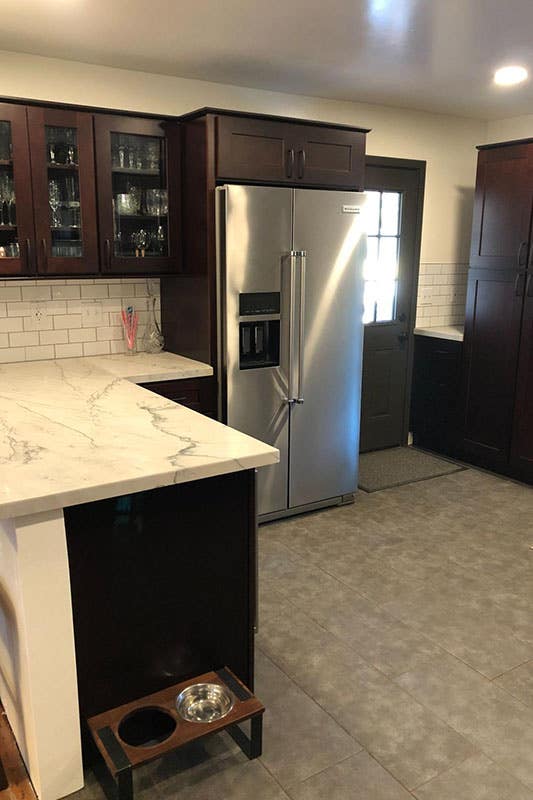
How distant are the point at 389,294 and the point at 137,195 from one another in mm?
2126

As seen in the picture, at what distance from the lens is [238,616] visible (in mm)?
2127

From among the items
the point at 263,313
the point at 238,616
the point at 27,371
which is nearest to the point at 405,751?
the point at 238,616

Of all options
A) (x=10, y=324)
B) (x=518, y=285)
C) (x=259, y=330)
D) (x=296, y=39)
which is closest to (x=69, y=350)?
(x=10, y=324)

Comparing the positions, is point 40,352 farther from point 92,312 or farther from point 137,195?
point 137,195

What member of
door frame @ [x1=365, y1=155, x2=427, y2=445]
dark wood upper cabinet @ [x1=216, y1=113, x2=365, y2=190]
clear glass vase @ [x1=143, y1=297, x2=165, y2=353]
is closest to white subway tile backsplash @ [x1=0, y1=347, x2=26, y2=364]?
clear glass vase @ [x1=143, y1=297, x2=165, y2=353]

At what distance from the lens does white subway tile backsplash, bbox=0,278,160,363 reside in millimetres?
3463

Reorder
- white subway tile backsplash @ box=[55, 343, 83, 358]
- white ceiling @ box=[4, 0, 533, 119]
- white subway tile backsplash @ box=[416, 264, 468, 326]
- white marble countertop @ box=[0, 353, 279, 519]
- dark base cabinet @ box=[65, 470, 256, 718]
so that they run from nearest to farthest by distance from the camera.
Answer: white marble countertop @ box=[0, 353, 279, 519]
dark base cabinet @ box=[65, 470, 256, 718]
white ceiling @ box=[4, 0, 533, 119]
white subway tile backsplash @ box=[55, 343, 83, 358]
white subway tile backsplash @ box=[416, 264, 468, 326]

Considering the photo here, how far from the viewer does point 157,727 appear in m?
2.03

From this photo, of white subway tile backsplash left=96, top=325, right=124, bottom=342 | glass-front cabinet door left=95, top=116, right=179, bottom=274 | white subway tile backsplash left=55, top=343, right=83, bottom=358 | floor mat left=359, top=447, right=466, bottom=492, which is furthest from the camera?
floor mat left=359, top=447, right=466, bottom=492

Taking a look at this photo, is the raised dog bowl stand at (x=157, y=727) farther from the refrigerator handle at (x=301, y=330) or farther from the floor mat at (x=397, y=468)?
the floor mat at (x=397, y=468)

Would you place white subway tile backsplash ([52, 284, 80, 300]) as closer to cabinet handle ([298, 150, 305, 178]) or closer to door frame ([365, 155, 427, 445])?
cabinet handle ([298, 150, 305, 178])

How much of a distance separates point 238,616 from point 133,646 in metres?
0.36

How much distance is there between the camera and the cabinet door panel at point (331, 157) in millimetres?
3441

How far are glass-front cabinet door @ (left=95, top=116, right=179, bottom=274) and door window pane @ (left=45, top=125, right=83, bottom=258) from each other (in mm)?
114
